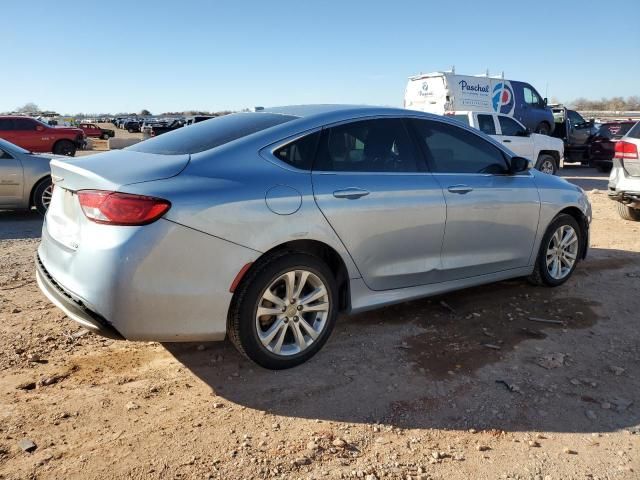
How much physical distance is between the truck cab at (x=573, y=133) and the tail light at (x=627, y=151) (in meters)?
12.4

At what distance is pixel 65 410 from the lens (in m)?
3.05

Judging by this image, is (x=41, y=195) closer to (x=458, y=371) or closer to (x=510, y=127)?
(x=458, y=371)

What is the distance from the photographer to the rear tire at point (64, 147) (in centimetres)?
2114

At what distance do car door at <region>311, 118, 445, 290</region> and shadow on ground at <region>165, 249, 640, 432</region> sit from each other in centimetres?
49

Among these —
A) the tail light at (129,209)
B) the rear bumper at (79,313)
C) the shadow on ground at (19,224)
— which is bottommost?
the shadow on ground at (19,224)

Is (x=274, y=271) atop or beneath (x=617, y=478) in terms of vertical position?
atop

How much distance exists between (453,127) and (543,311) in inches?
68.6

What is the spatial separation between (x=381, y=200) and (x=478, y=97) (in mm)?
16030

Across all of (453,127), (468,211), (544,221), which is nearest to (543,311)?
(544,221)

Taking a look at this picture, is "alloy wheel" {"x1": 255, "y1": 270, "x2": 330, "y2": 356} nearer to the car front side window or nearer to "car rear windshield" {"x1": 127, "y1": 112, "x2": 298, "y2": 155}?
"car rear windshield" {"x1": 127, "y1": 112, "x2": 298, "y2": 155}

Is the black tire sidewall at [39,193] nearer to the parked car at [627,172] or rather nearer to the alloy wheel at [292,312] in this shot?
the alloy wheel at [292,312]

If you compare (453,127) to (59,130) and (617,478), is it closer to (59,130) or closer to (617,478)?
(617,478)

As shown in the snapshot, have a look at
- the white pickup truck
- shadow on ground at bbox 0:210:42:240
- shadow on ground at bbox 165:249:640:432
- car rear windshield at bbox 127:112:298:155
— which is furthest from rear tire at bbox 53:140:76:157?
shadow on ground at bbox 165:249:640:432

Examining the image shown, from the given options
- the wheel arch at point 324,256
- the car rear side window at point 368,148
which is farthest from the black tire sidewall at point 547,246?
the wheel arch at point 324,256
